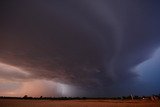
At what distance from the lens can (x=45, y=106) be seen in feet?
381

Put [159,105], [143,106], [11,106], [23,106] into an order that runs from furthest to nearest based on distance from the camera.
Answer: [23,106]
[11,106]
[143,106]
[159,105]

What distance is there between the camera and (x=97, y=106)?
11119cm

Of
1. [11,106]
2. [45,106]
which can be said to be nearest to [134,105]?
[45,106]

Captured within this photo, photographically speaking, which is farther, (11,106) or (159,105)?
(11,106)

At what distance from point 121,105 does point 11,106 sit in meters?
48.9

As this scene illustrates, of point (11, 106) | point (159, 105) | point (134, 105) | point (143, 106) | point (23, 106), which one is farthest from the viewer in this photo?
point (23, 106)

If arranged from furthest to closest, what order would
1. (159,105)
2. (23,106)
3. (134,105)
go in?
(23,106) → (134,105) → (159,105)

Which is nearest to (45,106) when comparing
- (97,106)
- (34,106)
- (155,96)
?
(34,106)

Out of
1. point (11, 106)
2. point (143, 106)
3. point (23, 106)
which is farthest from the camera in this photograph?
point (23, 106)

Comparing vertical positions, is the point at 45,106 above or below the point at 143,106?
above

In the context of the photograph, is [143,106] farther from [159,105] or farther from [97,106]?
[97,106]

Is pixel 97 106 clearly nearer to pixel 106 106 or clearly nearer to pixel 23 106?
pixel 106 106

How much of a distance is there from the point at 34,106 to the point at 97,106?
29.8 m

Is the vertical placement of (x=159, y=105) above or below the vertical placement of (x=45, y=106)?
below
